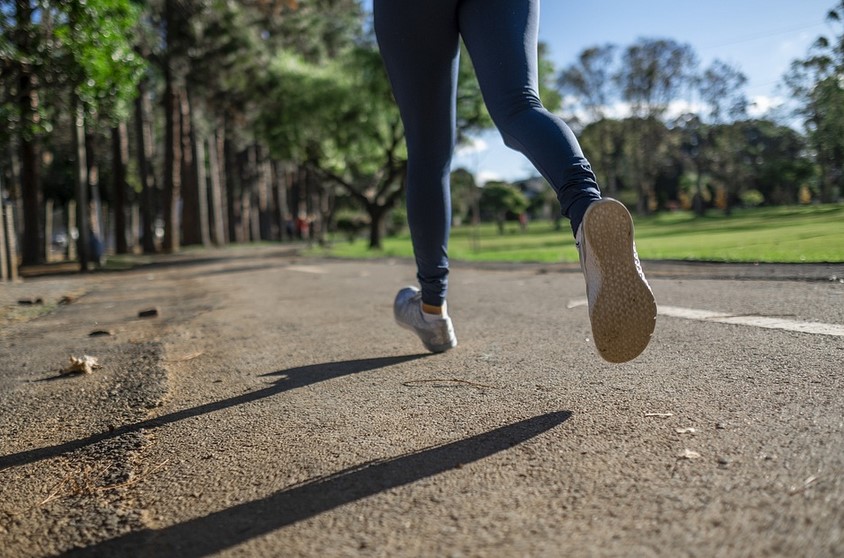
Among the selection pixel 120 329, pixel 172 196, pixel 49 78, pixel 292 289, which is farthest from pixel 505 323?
pixel 172 196

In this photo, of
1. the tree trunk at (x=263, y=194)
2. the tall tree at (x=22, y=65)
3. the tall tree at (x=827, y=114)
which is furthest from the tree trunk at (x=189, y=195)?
the tall tree at (x=827, y=114)

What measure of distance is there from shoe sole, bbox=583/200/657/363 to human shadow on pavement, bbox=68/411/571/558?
0.29 m

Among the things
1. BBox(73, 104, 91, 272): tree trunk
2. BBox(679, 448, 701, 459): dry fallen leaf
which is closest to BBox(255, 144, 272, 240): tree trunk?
BBox(73, 104, 91, 272): tree trunk

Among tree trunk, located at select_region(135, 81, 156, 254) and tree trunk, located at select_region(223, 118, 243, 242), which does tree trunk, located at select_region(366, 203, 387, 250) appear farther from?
tree trunk, located at select_region(223, 118, 243, 242)

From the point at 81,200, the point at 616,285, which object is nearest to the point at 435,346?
the point at 616,285

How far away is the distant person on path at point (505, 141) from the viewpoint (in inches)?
66.9

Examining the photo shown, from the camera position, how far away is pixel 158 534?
1.25 metres

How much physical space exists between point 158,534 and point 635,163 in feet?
199

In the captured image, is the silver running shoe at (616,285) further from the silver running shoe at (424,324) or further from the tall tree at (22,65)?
the tall tree at (22,65)

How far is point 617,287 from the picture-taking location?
170 centimetres

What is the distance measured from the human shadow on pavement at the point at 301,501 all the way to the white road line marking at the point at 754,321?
1403 millimetres

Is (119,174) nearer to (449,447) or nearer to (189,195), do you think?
(189,195)

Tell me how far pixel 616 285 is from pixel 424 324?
1085 millimetres

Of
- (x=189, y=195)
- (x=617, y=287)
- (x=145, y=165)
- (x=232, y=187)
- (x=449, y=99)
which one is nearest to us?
(x=617, y=287)
